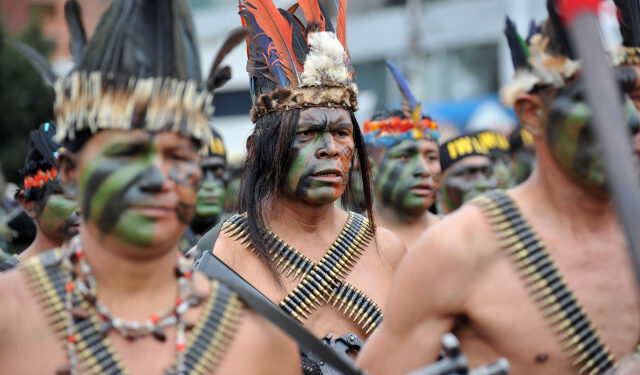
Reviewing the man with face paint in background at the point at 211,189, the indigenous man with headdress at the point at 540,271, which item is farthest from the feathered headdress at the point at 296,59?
the man with face paint in background at the point at 211,189

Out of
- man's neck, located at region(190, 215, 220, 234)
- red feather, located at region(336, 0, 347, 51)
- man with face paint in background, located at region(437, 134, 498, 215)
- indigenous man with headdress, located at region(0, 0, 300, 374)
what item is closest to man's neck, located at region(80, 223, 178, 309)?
indigenous man with headdress, located at region(0, 0, 300, 374)

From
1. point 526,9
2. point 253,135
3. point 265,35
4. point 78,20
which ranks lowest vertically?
point 526,9

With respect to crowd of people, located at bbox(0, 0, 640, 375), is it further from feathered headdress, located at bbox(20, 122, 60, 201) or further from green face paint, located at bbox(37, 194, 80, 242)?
green face paint, located at bbox(37, 194, 80, 242)

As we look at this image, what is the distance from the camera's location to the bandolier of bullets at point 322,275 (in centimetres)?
518

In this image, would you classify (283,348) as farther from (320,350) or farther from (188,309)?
(188,309)

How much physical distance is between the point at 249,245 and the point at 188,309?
197 centimetres

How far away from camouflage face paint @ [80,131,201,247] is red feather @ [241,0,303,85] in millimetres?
2506

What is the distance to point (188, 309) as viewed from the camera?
3404 mm

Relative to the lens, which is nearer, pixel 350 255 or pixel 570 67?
pixel 570 67

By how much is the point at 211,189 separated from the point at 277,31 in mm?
3855

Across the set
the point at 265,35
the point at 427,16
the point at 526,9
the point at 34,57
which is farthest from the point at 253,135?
the point at 427,16

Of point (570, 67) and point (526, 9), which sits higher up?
point (570, 67)

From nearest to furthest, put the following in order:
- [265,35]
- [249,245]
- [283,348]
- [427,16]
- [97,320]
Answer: [97,320], [283,348], [249,245], [265,35], [427,16]

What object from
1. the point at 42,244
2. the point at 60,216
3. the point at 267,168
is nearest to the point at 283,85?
the point at 267,168
